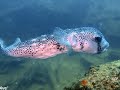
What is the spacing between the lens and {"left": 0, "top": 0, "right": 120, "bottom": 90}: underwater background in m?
6.75

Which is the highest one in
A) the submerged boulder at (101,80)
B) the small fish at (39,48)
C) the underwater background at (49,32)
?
the underwater background at (49,32)

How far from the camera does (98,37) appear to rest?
436 centimetres

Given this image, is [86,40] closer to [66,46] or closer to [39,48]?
[66,46]

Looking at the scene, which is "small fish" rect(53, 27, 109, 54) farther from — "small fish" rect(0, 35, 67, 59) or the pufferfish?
"small fish" rect(0, 35, 67, 59)

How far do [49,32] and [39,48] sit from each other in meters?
6.48

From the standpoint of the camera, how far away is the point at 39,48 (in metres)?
4.41

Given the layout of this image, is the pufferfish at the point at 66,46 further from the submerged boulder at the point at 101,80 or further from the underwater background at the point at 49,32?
the submerged boulder at the point at 101,80

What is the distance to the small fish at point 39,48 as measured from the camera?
4.33 meters

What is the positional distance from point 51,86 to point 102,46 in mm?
2466

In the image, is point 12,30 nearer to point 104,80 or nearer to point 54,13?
point 54,13

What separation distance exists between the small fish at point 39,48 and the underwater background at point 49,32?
0.79 meters

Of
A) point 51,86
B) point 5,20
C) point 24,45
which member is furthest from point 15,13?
point 24,45

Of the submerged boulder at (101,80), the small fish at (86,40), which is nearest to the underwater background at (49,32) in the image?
the submerged boulder at (101,80)

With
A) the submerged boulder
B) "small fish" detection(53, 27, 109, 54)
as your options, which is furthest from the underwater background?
"small fish" detection(53, 27, 109, 54)
